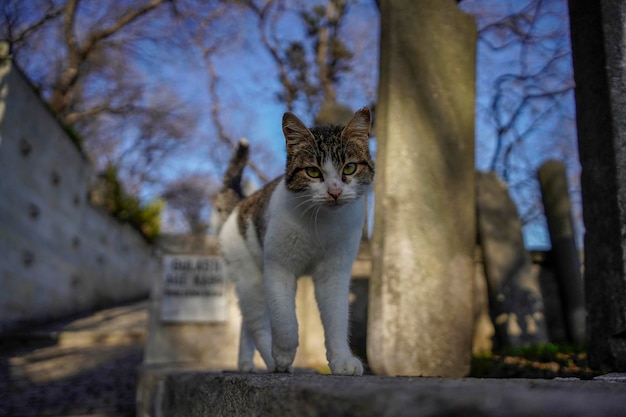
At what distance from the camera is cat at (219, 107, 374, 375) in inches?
74.7

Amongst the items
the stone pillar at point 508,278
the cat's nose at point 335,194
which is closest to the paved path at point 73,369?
the cat's nose at point 335,194

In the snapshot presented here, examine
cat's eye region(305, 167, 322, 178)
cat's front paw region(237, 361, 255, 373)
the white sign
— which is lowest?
cat's front paw region(237, 361, 255, 373)

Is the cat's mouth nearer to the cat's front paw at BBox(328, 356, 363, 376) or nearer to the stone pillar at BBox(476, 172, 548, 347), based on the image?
the cat's front paw at BBox(328, 356, 363, 376)

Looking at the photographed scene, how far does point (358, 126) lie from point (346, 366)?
3.30ft

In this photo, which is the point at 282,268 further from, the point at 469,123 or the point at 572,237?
the point at 572,237

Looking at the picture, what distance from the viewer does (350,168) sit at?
1.95 m

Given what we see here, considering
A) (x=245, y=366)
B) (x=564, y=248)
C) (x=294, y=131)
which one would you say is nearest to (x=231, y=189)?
(x=245, y=366)

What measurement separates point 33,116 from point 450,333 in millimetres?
7946

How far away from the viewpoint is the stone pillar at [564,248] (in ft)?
17.7

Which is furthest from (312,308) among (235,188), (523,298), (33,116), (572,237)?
(33,116)

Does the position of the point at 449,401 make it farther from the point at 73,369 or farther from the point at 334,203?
the point at 73,369

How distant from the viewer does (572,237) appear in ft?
19.3

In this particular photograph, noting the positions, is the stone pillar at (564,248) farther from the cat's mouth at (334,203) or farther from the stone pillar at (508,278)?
the cat's mouth at (334,203)

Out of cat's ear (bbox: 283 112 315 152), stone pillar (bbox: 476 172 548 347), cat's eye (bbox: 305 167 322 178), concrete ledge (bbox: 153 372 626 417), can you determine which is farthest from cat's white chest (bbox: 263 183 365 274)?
stone pillar (bbox: 476 172 548 347)
